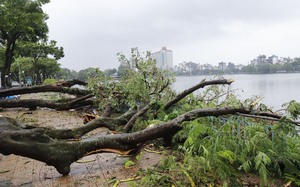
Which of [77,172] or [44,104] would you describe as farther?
[44,104]

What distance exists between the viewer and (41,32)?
22938 millimetres

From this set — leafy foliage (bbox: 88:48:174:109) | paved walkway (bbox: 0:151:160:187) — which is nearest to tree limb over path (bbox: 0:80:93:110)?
leafy foliage (bbox: 88:48:174:109)

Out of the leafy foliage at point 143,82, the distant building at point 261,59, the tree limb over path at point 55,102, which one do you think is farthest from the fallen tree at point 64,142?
the distant building at point 261,59

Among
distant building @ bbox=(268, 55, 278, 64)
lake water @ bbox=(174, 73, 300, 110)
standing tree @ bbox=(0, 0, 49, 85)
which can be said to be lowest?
lake water @ bbox=(174, 73, 300, 110)

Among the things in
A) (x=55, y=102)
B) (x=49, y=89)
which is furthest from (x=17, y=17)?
(x=49, y=89)

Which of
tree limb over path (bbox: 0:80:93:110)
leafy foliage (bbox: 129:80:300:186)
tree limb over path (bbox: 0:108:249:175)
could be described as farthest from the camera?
tree limb over path (bbox: 0:80:93:110)

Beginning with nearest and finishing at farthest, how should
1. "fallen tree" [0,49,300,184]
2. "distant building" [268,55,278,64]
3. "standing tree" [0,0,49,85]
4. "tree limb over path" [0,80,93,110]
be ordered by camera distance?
"fallen tree" [0,49,300,184] < "tree limb over path" [0,80,93,110] < "standing tree" [0,0,49,85] < "distant building" [268,55,278,64]

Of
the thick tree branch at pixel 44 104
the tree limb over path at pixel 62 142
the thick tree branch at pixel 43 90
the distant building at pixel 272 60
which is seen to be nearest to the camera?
the tree limb over path at pixel 62 142

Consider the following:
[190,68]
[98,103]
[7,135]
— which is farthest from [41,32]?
[7,135]

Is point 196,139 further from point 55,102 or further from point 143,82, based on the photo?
point 55,102

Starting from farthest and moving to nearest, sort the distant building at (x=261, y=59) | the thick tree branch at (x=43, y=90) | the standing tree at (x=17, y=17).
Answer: the distant building at (x=261, y=59) → the standing tree at (x=17, y=17) → the thick tree branch at (x=43, y=90)

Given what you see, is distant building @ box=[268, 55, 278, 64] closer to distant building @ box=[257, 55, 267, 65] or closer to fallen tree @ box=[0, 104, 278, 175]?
distant building @ box=[257, 55, 267, 65]

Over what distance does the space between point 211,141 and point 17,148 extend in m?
2.37

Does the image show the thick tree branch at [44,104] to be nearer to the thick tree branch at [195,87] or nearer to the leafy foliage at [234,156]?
the thick tree branch at [195,87]
